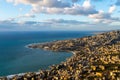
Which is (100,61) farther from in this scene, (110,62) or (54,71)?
(54,71)

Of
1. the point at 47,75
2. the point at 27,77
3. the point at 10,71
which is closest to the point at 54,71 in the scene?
the point at 47,75

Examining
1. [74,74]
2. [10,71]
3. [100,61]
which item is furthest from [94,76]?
[10,71]

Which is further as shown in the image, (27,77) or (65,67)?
(65,67)

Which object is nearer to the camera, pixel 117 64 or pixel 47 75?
pixel 47 75

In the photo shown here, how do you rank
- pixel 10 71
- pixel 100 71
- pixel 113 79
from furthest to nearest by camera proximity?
pixel 10 71, pixel 100 71, pixel 113 79

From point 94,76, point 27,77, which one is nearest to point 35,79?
point 27,77

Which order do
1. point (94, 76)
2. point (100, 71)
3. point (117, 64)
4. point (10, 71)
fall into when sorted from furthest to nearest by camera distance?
point (10, 71) < point (117, 64) < point (100, 71) < point (94, 76)

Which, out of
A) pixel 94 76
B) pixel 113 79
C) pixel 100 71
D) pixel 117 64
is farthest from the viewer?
pixel 117 64

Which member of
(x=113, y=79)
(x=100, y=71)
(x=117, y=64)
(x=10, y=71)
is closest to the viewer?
(x=113, y=79)

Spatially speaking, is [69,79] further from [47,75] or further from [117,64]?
[117,64]
